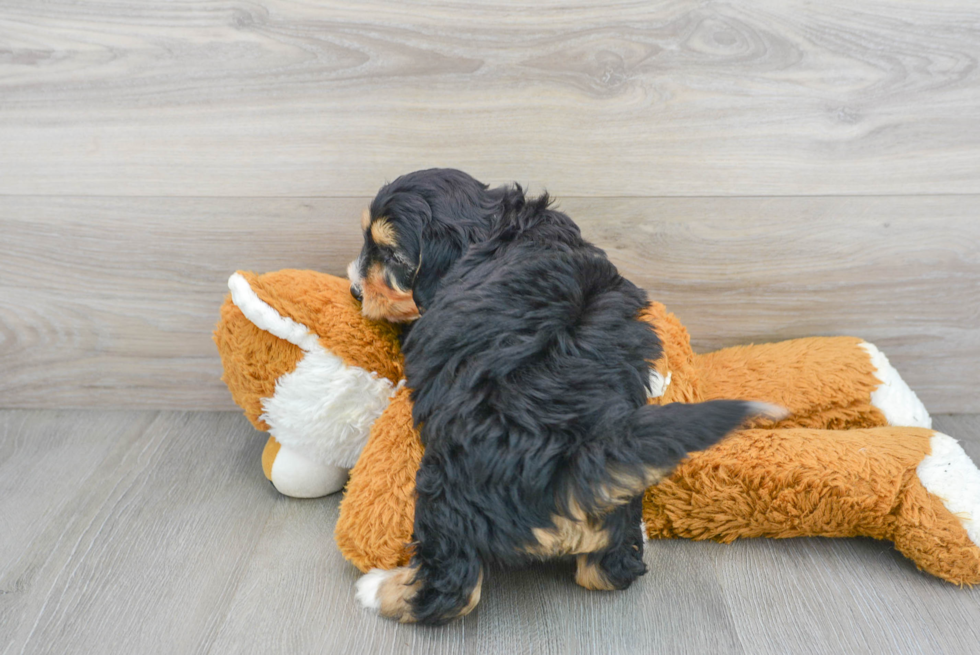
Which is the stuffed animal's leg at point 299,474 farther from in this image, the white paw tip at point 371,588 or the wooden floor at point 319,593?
the white paw tip at point 371,588

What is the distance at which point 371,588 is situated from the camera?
105 cm

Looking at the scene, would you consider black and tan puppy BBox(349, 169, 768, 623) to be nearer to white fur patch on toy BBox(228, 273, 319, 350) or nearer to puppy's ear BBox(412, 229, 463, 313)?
puppy's ear BBox(412, 229, 463, 313)

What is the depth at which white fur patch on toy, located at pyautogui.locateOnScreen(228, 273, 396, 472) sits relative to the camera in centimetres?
119

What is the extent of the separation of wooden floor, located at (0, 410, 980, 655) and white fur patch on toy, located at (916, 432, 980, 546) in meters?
0.12

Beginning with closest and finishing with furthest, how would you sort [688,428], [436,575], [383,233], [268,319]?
[688,428] < [436,575] < [383,233] < [268,319]

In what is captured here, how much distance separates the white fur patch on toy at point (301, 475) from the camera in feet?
4.30

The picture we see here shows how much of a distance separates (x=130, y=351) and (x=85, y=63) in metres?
0.63

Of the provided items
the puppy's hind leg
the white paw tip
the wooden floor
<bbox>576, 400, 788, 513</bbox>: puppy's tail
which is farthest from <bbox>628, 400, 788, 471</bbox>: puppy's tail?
the white paw tip

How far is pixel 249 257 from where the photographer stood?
151cm

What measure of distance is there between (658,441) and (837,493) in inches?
19.5

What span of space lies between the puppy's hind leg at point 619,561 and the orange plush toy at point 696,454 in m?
0.11

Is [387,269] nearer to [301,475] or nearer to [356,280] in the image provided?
[356,280]

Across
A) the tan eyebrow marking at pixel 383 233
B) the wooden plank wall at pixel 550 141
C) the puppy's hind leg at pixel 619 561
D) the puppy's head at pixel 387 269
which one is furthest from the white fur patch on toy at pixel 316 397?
the puppy's hind leg at pixel 619 561

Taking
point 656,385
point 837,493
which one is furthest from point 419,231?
point 837,493
